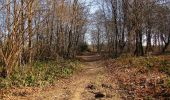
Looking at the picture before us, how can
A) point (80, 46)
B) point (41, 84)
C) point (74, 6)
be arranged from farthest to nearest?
1. point (80, 46)
2. point (74, 6)
3. point (41, 84)

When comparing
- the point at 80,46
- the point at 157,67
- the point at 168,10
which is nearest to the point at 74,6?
the point at 168,10

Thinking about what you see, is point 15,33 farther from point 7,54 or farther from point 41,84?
point 41,84

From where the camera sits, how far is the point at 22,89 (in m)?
14.9

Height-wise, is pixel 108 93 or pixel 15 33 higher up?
pixel 15 33

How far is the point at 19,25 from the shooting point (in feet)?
57.6

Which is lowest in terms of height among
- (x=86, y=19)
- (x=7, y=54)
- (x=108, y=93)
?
(x=108, y=93)

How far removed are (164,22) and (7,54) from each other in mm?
41996

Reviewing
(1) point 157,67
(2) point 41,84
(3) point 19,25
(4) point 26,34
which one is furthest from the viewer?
(1) point 157,67

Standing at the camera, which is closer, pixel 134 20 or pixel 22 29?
pixel 22 29

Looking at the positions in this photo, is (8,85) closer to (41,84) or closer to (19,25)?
(41,84)

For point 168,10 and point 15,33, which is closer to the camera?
point 15,33

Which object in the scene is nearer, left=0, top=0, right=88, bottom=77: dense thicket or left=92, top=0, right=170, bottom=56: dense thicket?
left=0, top=0, right=88, bottom=77: dense thicket

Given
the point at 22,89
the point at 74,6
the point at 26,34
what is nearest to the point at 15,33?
the point at 26,34

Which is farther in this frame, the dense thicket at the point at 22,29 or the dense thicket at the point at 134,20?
the dense thicket at the point at 134,20
